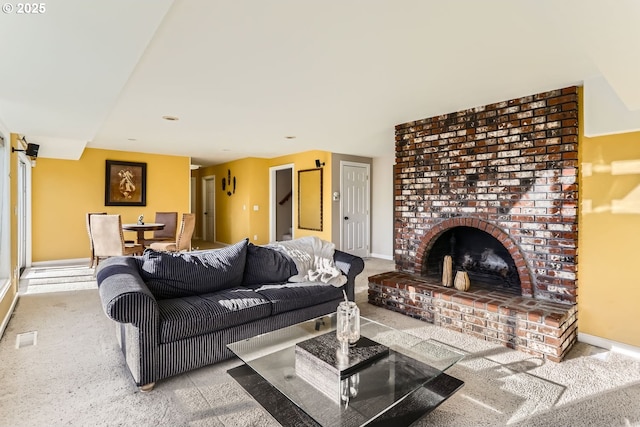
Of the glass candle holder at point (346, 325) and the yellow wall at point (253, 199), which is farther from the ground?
the yellow wall at point (253, 199)

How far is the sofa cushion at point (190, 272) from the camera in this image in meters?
2.70

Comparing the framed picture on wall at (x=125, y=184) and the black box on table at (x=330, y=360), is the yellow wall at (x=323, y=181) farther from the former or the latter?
the black box on table at (x=330, y=360)

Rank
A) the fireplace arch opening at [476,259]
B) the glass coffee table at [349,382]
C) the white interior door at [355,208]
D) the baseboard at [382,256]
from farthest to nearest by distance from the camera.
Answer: the baseboard at [382,256]
the white interior door at [355,208]
the fireplace arch opening at [476,259]
the glass coffee table at [349,382]

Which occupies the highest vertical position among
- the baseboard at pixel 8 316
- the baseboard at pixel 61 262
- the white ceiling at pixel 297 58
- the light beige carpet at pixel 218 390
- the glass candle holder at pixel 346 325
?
the white ceiling at pixel 297 58

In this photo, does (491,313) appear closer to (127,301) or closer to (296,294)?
(296,294)

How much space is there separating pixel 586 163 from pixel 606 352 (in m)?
1.58

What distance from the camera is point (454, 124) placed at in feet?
12.7

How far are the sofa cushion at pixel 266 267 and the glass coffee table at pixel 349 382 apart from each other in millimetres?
1004

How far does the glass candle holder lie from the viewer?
190 cm

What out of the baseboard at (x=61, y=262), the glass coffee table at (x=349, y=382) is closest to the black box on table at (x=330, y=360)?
the glass coffee table at (x=349, y=382)

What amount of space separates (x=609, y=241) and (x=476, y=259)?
1.32m

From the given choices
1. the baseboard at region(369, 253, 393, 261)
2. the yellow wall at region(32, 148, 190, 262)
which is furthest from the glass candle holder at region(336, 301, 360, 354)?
the yellow wall at region(32, 148, 190, 262)

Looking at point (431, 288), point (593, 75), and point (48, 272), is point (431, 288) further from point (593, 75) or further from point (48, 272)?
point (48, 272)

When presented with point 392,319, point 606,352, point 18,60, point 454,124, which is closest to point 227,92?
point 18,60
